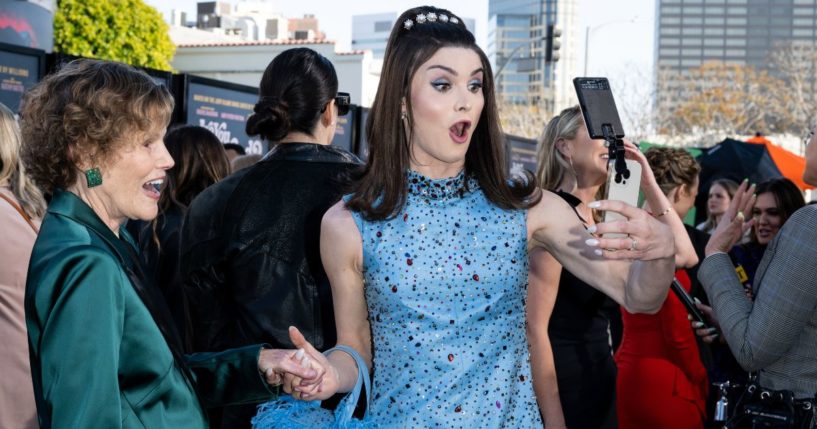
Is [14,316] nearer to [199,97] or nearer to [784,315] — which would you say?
[784,315]

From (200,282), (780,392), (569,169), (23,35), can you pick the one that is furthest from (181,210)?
(23,35)

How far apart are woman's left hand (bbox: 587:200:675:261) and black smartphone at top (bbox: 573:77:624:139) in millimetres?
313

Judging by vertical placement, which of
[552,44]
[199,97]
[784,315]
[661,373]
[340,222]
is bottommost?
[661,373]

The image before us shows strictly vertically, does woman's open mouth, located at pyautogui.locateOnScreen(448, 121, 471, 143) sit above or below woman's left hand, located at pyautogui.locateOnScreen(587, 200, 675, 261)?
above

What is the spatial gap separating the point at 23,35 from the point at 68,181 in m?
21.1

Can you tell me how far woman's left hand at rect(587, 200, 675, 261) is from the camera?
234 centimetres

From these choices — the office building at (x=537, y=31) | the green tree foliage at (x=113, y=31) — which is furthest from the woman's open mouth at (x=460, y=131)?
the office building at (x=537, y=31)

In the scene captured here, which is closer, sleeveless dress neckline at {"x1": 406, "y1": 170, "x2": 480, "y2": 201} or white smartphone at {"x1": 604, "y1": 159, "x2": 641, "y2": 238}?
white smartphone at {"x1": 604, "y1": 159, "x2": 641, "y2": 238}

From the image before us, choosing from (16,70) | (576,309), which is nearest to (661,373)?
(576,309)

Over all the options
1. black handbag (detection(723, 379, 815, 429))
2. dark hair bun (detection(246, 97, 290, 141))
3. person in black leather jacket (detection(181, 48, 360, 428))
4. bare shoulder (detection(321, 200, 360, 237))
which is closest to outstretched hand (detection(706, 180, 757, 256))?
black handbag (detection(723, 379, 815, 429))

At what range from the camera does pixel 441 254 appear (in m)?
2.73

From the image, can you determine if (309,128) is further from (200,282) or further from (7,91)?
(7,91)

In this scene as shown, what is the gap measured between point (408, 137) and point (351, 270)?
454 millimetres

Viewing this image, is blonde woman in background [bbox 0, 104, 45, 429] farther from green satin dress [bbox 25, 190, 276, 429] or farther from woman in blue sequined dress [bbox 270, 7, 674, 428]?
woman in blue sequined dress [bbox 270, 7, 674, 428]
